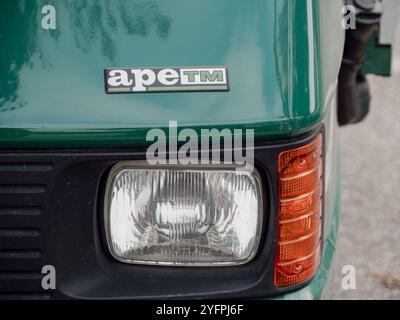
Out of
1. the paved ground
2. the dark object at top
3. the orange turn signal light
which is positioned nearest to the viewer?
the orange turn signal light

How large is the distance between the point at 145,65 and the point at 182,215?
35cm

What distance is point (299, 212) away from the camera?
1841mm

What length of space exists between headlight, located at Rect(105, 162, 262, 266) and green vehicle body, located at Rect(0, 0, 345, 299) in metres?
0.12

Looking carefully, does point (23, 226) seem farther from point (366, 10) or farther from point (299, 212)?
point (366, 10)

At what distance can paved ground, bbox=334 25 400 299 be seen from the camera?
356 centimetres

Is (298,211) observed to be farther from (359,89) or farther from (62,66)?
(359,89)

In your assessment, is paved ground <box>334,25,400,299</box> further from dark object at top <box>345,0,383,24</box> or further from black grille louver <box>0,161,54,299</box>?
black grille louver <box>0,161,54,299</box>

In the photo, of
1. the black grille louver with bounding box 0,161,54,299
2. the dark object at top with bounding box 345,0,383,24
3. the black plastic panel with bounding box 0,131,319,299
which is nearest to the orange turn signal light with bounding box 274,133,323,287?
the black plastic panel with bounding box 0,131,319,299

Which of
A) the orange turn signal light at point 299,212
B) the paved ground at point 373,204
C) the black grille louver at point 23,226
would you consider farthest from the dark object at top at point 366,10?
the black grille louver at point 23,226

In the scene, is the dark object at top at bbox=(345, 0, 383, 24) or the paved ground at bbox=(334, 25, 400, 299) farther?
the paved ground at bbox=(334, 25, 400, 299)

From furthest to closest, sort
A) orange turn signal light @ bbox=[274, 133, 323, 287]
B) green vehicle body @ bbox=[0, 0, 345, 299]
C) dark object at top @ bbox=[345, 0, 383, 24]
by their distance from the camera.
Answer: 1. dark object at top @ bbox=[345, 0, 383, 24]
2. orange turn signal light @ bbox=[274, 133, 323, 287]
3. green vehicle body @ bbox=[0, 0, 345, 299]

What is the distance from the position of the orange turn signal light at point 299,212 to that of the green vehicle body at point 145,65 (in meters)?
0.09

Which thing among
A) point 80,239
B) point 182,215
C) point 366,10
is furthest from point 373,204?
point 80,239

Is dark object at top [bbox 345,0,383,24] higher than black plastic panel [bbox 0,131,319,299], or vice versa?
dark object at top [bbox 345,0,383,24]
